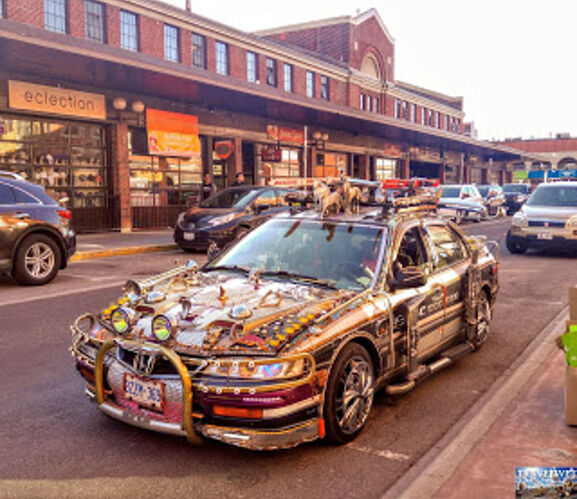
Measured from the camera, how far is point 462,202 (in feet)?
81.7

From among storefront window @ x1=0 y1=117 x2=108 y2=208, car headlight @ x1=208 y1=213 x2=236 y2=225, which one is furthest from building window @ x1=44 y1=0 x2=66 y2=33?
car headlight @ x1=208 y1=213 x2=236 y2=225

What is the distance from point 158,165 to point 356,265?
18767 millimetres

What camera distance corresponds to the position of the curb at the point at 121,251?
14002 mm

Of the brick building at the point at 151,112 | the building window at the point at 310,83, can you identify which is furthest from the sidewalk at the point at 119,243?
the building window at the point at 310,83

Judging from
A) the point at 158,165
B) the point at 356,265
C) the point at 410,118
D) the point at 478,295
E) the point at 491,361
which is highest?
the point at 410,118

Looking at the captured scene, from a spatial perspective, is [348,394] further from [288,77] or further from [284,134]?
[288,77]

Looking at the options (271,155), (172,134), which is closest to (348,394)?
(172,134)

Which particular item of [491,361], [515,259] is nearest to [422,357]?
[491,361]

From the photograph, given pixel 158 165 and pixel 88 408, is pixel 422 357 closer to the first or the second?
pixel 88 408

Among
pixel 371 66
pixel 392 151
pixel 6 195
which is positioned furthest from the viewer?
pixel 371 66

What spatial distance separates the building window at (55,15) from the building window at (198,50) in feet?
20.7

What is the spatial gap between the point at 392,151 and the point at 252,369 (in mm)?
35581

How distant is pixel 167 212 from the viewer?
22906 mm

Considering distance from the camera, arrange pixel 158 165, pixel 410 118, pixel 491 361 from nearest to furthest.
A: pixel 491 361, pixel 158 165, pixel 410 118
